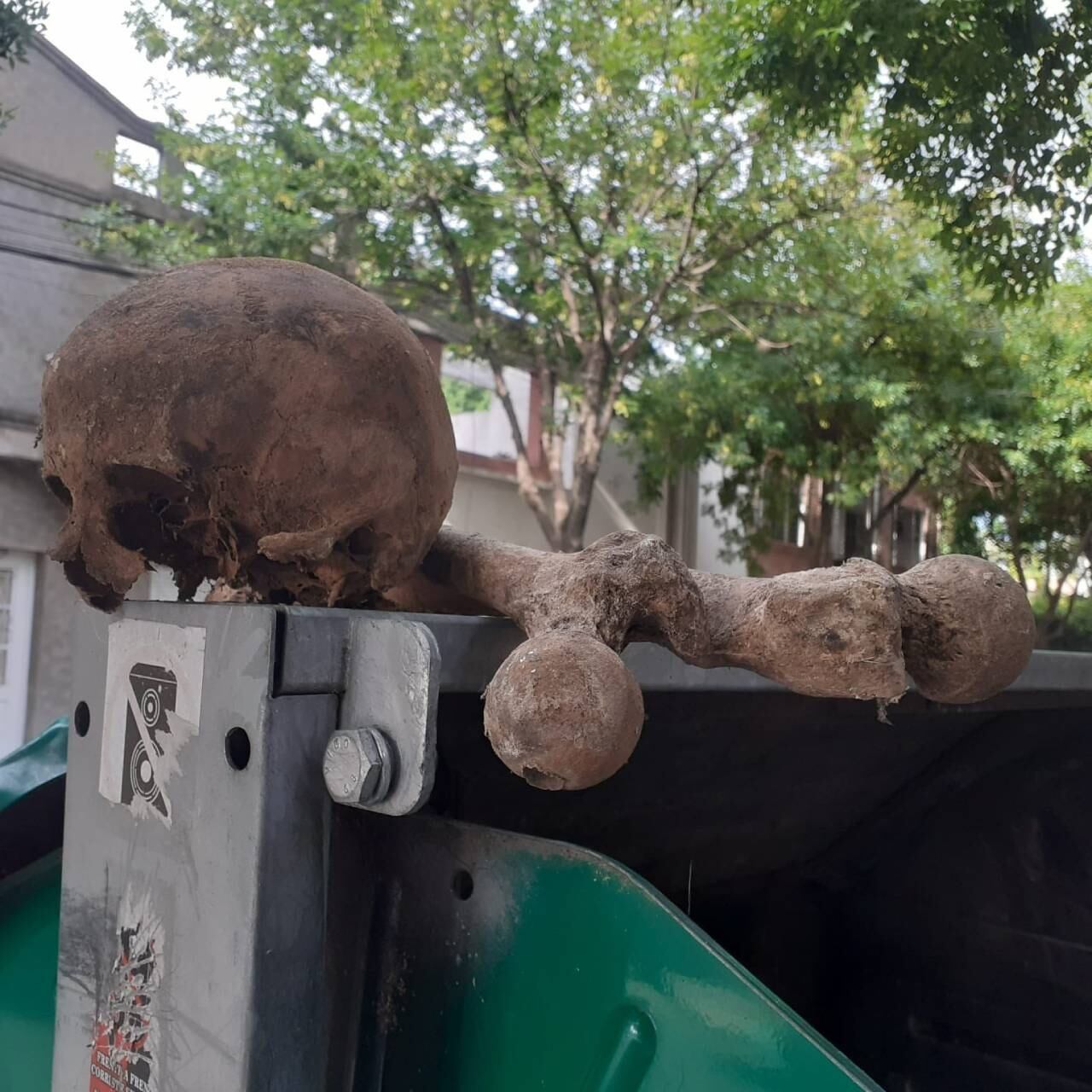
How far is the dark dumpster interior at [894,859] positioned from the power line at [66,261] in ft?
26.2

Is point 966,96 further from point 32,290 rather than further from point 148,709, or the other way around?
point 32,290

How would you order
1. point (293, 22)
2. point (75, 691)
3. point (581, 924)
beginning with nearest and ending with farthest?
point (581, 924) < point (75, 691) < point (293, 22)

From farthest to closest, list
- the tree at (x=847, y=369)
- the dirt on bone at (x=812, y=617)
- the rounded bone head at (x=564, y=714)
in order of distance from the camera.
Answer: the tree at (x=847, y=369)
the dirt on bone at (x=812, y=617)
the rounded bone head at (x=564, y=714)

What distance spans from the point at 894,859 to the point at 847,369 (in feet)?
30.9

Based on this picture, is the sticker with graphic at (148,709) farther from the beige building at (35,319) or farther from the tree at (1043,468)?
the tree at (1043,468)

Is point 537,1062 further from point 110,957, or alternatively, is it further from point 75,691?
point 75,691

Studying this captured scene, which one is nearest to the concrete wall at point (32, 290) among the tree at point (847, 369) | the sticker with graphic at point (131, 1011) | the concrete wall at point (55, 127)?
the concrete wall at point (55, 127)

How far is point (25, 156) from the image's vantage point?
8.62 m

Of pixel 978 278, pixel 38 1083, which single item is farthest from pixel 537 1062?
pixel 978 278

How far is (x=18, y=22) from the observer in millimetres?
5812

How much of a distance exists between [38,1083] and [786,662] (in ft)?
4.02

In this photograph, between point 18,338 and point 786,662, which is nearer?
point 786,662

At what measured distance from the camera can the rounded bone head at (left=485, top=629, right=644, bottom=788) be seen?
0.96 meters

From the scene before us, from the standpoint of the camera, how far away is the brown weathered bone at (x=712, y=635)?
Result: 97 centimetres
